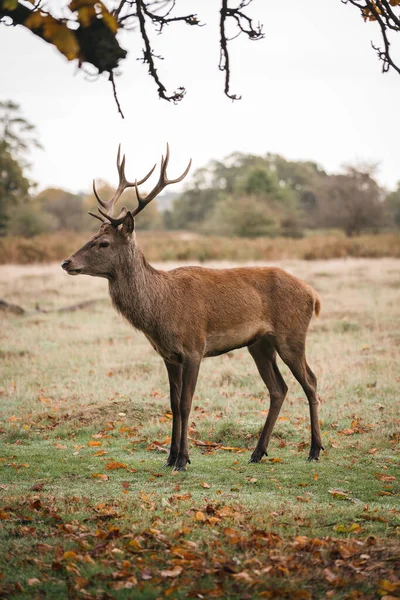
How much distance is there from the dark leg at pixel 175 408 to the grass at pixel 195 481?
0.19m

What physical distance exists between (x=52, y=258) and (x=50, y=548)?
3149 centimetres

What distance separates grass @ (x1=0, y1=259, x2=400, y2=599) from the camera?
4559mm

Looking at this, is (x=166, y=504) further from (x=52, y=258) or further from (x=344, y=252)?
(x=344, y=252)

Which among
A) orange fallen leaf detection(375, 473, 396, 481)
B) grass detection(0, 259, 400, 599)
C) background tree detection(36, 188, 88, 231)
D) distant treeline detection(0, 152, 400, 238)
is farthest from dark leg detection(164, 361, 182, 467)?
background tree detection(36, 188, 88, 231)

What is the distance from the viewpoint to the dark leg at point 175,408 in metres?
7.82

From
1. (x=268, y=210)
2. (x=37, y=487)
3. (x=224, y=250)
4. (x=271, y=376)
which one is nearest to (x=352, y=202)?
(x=268, y=210)

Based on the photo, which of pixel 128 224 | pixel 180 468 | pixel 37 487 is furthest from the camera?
pixel 128 224

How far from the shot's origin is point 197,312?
796 cm

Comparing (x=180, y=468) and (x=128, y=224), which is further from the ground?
(x=128, y=224)

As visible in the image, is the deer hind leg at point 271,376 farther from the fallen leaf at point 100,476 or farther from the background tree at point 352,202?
the background tree at point 352,202

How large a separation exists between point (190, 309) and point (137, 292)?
1.99 ft

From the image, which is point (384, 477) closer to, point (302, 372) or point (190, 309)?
point (302, 372)

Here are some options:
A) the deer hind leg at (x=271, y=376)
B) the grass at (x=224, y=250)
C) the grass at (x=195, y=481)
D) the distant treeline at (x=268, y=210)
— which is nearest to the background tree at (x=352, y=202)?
the distant treeline at (x=268, y=210)

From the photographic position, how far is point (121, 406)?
1011 cm
